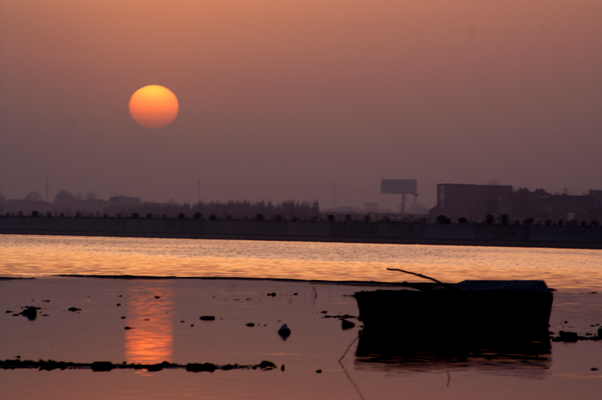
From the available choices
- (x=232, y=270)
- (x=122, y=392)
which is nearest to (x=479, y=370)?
(x=122, y=392)

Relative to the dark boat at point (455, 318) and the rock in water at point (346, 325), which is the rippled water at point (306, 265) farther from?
the rock in water at point (346, 325)

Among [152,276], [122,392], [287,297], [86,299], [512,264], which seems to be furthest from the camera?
[512,264]

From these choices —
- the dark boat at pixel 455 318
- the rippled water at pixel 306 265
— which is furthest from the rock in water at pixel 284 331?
the rippled water at pixel 306 265

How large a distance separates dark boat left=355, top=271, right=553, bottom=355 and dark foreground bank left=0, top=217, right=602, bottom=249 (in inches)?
2418

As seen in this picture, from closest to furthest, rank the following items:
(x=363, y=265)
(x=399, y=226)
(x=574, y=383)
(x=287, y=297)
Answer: (x=574, y=383) < (x=287, y=297) < (x=363, y=265) < (x=399, y=226)

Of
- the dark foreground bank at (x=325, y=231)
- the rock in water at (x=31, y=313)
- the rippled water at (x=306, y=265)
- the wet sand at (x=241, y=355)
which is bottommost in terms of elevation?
the wet sand at (x=241, y=355)

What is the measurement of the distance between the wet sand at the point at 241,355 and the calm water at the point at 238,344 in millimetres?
34

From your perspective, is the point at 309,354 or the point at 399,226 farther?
the point at 399,226

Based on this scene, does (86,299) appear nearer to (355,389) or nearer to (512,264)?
(355,389)

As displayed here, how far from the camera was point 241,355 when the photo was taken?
57.7ft

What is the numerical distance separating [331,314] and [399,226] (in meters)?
62.8

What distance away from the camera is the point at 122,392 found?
45.2 feet

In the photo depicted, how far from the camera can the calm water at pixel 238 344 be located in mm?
14352

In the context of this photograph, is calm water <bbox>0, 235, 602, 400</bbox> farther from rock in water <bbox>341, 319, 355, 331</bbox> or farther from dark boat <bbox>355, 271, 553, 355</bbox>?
dark boat <bbox>355, 271, 553, 355</bbox>
